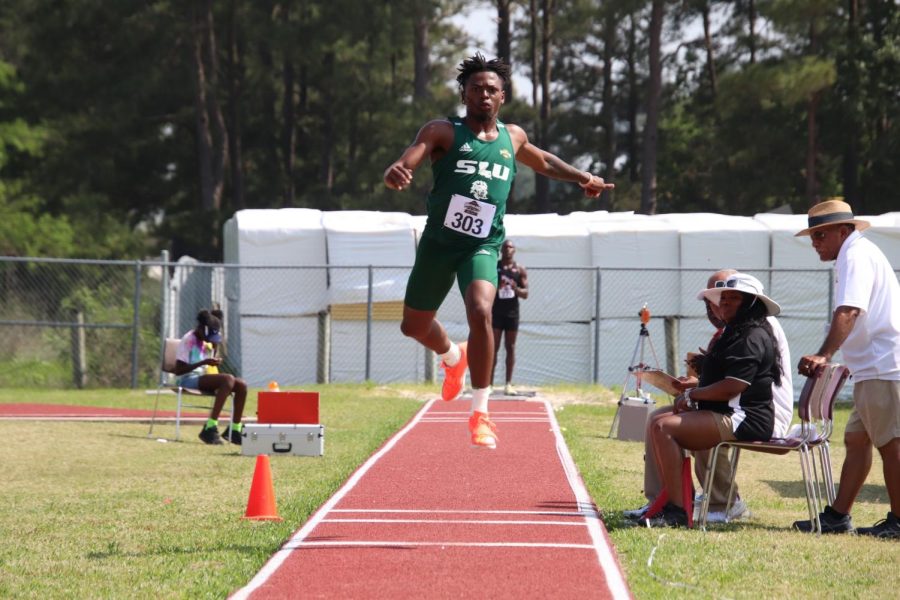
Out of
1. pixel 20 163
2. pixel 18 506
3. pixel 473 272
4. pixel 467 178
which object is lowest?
pixel 18 506

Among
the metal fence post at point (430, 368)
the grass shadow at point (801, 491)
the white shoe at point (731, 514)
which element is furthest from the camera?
the metal fence post at point (430, 368)

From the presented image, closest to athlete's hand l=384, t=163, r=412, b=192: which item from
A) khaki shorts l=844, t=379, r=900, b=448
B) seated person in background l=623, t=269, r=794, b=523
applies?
seated person in background l=623, t=269, r=794, b=523

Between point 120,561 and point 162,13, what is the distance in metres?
32.4

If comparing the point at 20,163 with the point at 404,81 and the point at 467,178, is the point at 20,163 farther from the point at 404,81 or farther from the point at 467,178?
the point at 467,178

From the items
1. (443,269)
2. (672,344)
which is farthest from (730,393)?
(672,344)

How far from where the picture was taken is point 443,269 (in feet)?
25.1

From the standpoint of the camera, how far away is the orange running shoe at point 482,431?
7342 millimetres

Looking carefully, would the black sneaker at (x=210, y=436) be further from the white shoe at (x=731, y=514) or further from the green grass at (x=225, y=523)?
the white shoe at (x=731, y=514)

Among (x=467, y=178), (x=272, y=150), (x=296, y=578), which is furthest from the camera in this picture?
(x=272, y=150)

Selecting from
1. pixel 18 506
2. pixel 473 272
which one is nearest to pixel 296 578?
pixel 473 272

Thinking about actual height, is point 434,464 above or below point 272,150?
below

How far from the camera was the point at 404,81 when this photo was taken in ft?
143

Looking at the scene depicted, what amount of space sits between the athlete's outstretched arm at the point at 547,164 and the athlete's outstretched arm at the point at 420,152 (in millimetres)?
569

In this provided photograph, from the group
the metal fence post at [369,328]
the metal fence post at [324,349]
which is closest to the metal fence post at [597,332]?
the metal fence post at [369,328]
